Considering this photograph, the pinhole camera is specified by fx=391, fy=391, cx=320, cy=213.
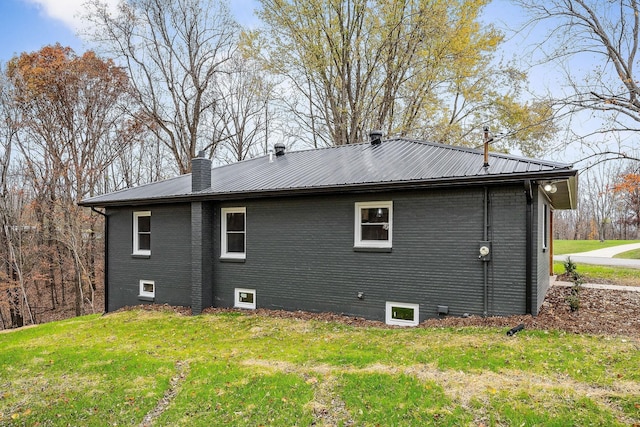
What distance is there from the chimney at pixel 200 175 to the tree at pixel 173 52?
1055cm

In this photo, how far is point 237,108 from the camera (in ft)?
76.7

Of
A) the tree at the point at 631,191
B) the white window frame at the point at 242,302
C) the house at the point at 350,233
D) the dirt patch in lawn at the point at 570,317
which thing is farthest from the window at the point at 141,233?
the tree at the point at 631,191

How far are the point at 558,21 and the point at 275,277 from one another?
28.7ft

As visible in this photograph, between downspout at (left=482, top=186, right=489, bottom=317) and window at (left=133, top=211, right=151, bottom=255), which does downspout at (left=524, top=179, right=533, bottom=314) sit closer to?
downspout at (left=482, top=186, right=489, bottom=317)

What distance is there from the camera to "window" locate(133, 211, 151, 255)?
457 inches

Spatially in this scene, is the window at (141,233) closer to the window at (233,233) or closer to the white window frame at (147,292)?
the white window frame at (147,292)

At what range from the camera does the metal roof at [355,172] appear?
712 cm

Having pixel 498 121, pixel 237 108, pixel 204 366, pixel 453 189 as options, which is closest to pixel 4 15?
pixel 237 108

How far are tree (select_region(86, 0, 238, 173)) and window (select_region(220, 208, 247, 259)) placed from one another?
455 inches

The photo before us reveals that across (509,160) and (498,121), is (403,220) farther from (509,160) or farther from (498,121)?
Result: (498,121)

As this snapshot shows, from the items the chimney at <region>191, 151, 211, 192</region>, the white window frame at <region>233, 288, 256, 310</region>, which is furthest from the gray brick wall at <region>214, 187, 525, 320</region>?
the chimney at <region>191, 151, 211, 192</region>

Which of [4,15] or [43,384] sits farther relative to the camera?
[4,15]

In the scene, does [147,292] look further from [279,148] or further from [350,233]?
[350,233]

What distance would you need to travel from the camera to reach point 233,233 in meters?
10.2
